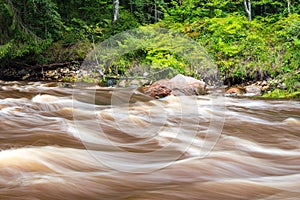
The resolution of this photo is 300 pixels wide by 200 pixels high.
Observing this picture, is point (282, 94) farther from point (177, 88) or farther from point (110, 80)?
point (110, 80)

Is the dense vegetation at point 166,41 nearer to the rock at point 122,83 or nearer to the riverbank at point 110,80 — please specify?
the riverbank at point 110,80

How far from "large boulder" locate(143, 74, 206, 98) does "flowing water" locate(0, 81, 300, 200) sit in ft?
7.70

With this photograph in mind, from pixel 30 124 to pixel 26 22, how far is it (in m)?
11.5

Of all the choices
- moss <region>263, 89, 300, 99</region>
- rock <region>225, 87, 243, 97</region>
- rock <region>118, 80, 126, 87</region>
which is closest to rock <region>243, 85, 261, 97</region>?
rock <region>225, 87, 243, 97</region>

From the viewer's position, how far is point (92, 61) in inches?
506

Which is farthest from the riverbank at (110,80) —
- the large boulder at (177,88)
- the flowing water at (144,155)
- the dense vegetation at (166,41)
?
the flowing water at (144,155)

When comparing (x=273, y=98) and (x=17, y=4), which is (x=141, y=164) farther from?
(x=17, y=4)

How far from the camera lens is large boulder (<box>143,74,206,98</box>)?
24.1 feet

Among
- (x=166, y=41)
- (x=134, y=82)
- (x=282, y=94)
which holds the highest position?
(x=166, y=41)

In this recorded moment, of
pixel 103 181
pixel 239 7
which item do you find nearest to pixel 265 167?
pixel 103 181

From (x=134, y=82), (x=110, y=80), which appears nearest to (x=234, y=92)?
(x=134, y=82)

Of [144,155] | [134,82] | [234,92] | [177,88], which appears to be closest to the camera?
[144,155]

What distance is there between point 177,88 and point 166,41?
4220mm

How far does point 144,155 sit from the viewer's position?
2732mm
